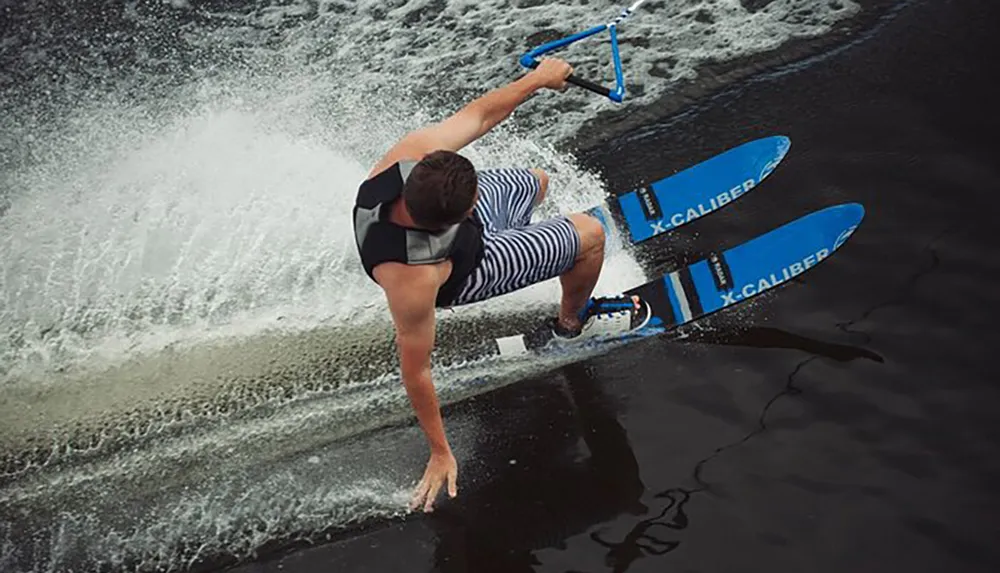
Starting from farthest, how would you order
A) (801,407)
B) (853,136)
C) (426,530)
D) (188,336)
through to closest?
(853,136), (188,336), (801,407), (426,530)

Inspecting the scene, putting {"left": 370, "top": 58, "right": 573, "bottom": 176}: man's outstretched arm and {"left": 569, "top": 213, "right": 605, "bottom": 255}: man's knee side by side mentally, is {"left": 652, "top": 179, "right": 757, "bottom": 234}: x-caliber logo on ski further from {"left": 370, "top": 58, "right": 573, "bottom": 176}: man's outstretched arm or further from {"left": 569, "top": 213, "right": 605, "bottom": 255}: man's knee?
{"left": 370, "top": 58, "right": 573, "bottom": 176}: man's outstretched arm

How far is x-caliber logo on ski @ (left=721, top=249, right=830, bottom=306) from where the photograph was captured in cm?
550

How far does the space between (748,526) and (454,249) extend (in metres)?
1.79

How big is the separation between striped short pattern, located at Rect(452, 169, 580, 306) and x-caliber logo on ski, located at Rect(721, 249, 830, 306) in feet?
3.33

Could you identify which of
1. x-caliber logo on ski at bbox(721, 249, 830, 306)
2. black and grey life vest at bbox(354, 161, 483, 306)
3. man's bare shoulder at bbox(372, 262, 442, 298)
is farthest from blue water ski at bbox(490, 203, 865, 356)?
man's bare shoulder at bbox(372, 262, 442, 298)

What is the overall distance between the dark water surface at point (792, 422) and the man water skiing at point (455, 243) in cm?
36

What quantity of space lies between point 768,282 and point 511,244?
158cm

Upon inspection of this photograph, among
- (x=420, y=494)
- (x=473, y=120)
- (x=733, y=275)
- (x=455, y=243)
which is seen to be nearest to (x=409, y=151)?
(x=473, y=120)

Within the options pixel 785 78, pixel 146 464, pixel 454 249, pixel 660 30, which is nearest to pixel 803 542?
pixel 454 249

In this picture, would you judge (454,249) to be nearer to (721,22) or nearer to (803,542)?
(803,542)

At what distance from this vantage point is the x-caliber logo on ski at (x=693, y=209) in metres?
5.99

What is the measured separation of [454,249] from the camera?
4.30 metres

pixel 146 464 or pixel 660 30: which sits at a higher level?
pixel 660 30

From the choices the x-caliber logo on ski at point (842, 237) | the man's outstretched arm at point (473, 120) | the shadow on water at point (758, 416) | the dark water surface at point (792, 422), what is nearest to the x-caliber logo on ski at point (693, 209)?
the dark water surface at point (792, 422)
